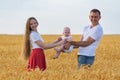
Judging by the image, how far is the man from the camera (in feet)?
30.5

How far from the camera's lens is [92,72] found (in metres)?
8.47

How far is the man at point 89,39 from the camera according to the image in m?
9.30

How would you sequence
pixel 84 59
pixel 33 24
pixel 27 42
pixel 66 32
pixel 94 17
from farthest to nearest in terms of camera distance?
pixel 66 32 → pixel 27 42 → pixel 33 24 → pixel 84 59 → pixel 94 17

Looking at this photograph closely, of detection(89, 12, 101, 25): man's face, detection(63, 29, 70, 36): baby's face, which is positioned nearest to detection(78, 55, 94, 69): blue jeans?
detection(89, 12, 101, 25): man's face

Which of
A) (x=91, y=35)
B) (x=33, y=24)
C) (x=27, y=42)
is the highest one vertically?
(x=33, y=24)

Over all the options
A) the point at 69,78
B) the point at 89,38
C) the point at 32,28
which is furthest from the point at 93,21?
the point at 69,78

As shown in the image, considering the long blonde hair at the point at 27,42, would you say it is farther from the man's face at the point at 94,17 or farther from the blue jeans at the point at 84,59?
the man's face at the point at 94,17

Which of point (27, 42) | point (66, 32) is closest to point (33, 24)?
point (27, 42)

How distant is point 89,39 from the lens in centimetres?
930

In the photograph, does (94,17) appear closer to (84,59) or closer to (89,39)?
(89,39)

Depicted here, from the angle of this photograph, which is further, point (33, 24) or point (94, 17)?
point (33, 24)

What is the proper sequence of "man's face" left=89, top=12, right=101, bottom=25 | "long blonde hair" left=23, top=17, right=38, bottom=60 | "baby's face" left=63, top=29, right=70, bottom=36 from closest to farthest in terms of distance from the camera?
1. "man's face" left=89, top=12, right=101, bottom=25
2. "long blonde hair" left=23, top=17, right=38, bottom=60
3. "baby's face" left=63, top=29, right=70, bottom=36

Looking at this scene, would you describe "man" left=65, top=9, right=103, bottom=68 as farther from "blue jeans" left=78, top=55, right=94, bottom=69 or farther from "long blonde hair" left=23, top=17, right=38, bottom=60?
"long blonde hair" left=23, top=17, right=38, bottom=60

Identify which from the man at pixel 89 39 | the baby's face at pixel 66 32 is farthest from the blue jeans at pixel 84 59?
the baby's face at pixel 66 32
